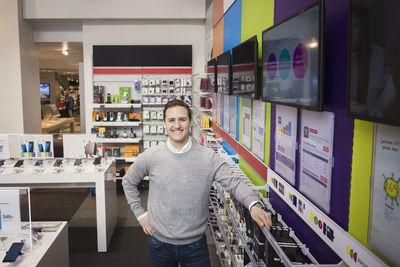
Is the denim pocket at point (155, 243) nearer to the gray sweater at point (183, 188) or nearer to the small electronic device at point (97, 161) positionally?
the gray sweater at point (183, 188)

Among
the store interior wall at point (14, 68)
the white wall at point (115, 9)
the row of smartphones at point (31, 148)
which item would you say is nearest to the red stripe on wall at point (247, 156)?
the row of smartphones at point (31, 148)

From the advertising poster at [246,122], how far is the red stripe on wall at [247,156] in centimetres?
8

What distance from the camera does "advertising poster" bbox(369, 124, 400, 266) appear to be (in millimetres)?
1083

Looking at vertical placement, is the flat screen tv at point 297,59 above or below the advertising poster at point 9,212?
above

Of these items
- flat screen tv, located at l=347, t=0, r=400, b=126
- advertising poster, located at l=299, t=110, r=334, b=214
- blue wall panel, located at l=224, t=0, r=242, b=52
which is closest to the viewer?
flat screen tv, located at l=347, t=0, r=400, b=126

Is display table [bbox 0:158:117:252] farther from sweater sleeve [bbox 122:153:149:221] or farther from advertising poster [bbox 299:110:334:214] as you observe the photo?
advertising poster [bbox 299:110:334:214]

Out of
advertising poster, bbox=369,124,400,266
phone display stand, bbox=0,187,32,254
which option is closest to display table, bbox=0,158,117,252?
phone display stand, bbox=0,187,32,254

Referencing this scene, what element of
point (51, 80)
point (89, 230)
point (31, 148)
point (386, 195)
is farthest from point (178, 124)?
point (51, 80)

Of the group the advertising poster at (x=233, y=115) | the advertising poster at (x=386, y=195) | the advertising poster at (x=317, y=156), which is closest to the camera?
the advertising poster at (x=386, y=195)

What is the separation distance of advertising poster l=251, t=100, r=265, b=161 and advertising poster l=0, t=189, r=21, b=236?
172 cm

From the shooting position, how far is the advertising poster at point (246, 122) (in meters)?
3.05

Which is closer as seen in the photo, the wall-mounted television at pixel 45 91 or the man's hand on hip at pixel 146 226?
the man's hand on hip at pixel 146 226

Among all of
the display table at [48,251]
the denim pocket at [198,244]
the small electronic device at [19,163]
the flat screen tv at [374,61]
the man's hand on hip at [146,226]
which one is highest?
the flat screen tv at [374,61]

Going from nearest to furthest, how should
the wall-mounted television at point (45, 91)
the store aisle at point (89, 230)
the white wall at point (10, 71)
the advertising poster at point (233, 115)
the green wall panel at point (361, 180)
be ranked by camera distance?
the green wall panel at point (361, 180) → the advertising poster at point (233, 115) → the store aisle at point (89, 230) → the white wall at point (10, 71) → the wall-mounted television at point (45, 91)
